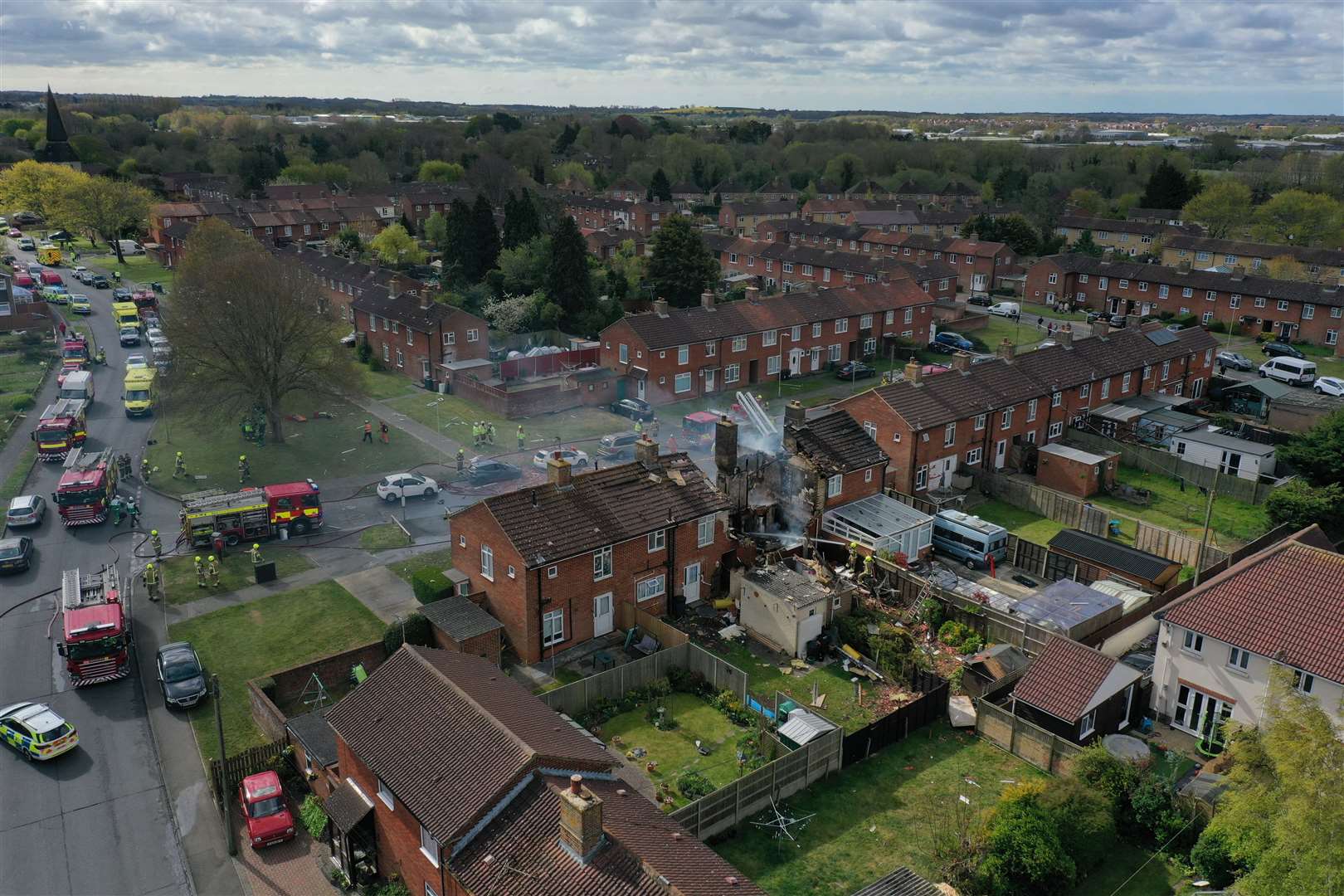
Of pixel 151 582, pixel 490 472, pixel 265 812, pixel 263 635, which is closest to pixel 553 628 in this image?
pixel 263 635

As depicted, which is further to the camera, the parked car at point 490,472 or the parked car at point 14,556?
the parked car at point 490,472

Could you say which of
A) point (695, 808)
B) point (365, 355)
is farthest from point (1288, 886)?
point (365, 355)

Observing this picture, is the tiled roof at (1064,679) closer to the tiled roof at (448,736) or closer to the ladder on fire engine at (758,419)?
the tiled roof at (448,736)

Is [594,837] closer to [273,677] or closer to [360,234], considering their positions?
[273,677]

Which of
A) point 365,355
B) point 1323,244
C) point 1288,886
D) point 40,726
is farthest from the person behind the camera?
point 1323,244

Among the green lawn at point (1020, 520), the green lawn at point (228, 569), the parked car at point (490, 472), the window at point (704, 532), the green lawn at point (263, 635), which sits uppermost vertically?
the window at point (704, 532)

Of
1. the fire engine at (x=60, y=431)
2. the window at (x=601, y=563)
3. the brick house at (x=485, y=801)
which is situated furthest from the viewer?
the fire engine at (x=60, y=431)

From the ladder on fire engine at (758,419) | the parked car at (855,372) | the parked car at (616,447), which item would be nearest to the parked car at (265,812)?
the ladder on fire engine at (758,419)
